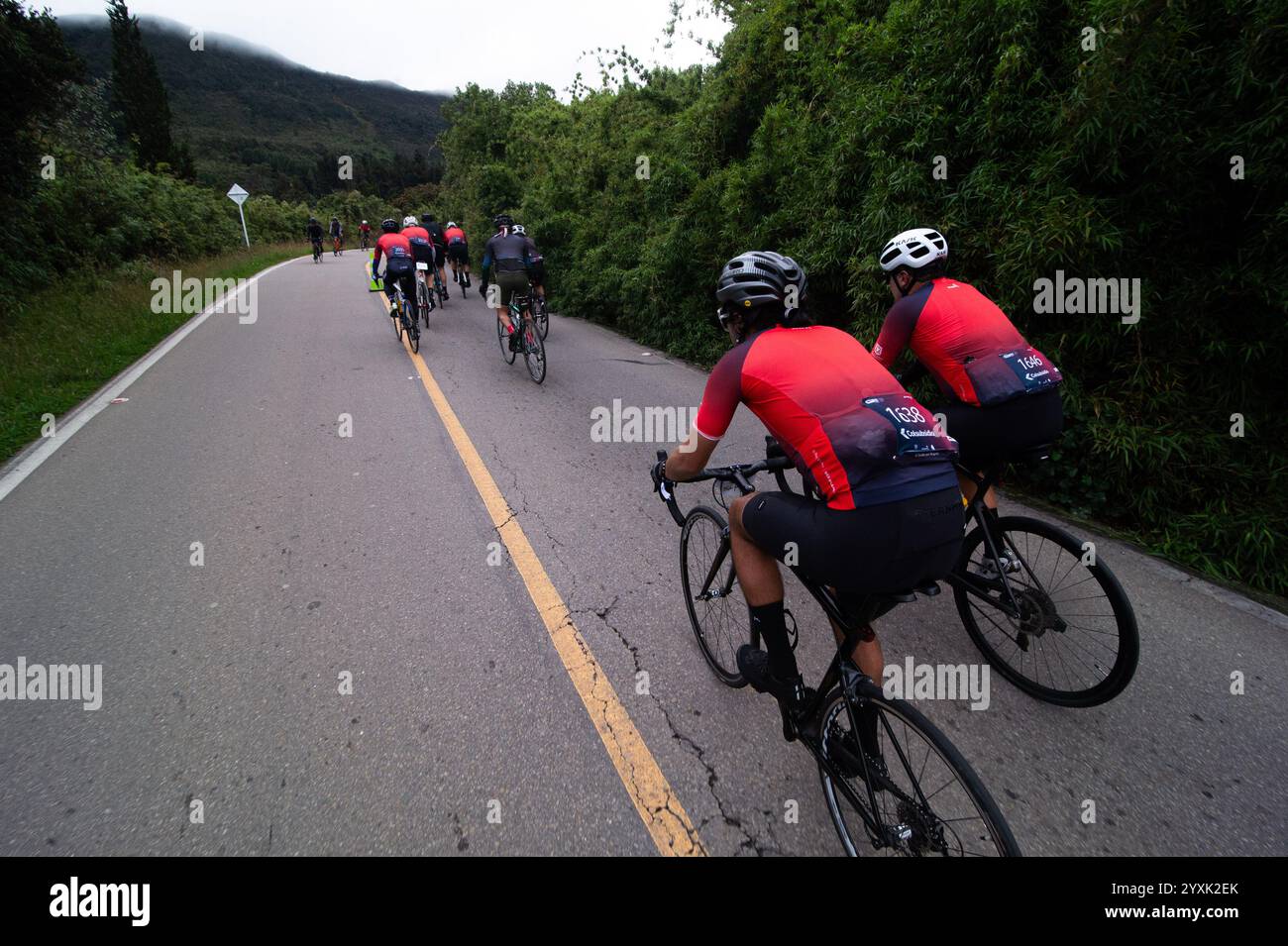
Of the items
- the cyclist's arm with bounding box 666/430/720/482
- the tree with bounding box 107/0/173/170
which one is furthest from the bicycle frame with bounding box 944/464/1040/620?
the tree with bounding box 107/0/173/170

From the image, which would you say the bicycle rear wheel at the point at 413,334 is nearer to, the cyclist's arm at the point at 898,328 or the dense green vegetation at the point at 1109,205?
the dense green vegetation at the point at 1109,205

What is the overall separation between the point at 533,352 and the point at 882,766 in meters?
6.98

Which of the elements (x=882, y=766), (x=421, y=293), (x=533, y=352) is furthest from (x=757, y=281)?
(x=421, y=293)

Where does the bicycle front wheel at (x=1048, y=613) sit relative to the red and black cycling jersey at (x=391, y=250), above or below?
below

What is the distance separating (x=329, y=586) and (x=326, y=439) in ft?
9.04

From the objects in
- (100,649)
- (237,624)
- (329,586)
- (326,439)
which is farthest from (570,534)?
(326,439)

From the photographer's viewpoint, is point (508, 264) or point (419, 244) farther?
point (419, 244)

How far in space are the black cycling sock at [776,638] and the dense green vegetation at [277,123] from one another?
6592 cm

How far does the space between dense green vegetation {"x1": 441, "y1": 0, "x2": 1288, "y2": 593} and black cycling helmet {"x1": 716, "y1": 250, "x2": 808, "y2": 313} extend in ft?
10.6

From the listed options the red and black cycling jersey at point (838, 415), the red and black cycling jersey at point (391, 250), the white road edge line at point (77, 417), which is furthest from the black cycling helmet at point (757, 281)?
the red and black cycling jersey at point (391, 250)

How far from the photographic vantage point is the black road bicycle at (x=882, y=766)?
67.1 inches

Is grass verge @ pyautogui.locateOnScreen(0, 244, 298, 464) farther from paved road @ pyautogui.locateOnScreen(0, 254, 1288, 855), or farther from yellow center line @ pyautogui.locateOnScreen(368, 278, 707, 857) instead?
yellow center line @ pyautogui.locateOnScreen(368, 278, 707, 857)

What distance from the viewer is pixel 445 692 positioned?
9.05 feet

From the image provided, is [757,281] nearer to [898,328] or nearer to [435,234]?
[898,328]
